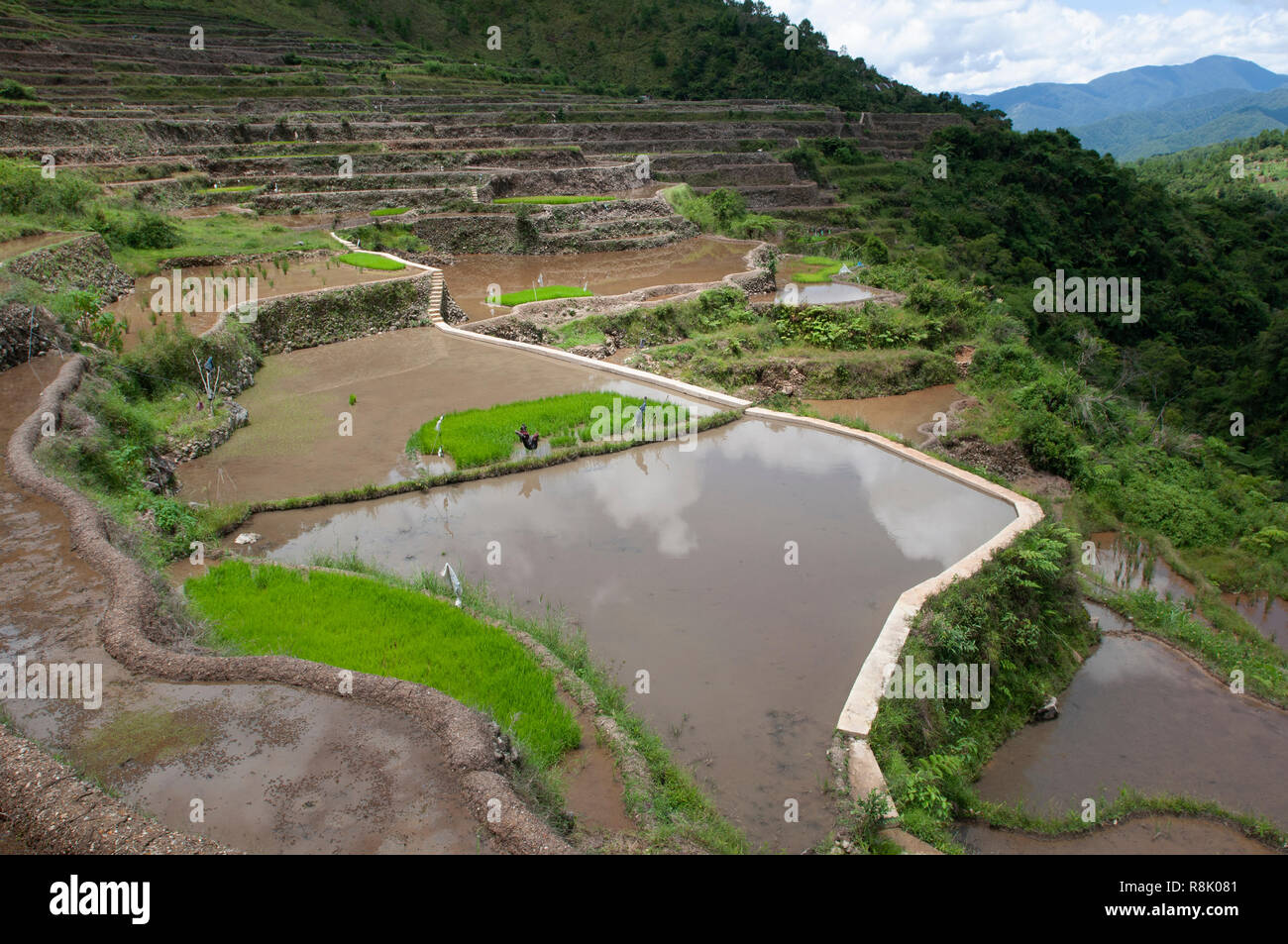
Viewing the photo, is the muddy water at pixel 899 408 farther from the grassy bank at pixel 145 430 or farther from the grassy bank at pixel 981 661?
the grassy bank at pixel 145 430

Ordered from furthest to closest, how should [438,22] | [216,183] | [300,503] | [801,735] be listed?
[438,22] → [216,183] → [300,503] → [801,735]

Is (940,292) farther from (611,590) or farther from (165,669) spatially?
(165,669)

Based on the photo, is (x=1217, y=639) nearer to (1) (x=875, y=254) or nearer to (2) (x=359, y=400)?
(2) (x=359, y=400)

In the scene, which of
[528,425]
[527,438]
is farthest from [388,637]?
[528,425]

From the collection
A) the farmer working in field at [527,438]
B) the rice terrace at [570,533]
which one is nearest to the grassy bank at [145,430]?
the rice terrace at [570,533]

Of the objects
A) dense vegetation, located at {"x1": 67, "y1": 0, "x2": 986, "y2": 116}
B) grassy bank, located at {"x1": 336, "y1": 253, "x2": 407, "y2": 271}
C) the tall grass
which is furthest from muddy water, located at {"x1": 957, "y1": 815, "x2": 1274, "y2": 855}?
dense vegetation, located at {"x1": 67, "y1": 0, "x2": 986, "y2": 116}

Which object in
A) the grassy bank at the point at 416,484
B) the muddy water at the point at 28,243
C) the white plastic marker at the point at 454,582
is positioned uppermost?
the muddy water at the point at 28,243

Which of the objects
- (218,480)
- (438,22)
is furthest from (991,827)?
(438,22)

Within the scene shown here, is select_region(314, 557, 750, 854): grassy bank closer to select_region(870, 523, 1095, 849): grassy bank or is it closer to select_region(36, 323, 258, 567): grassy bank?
select_region(870, 523, 1095, 849): grassy bank
